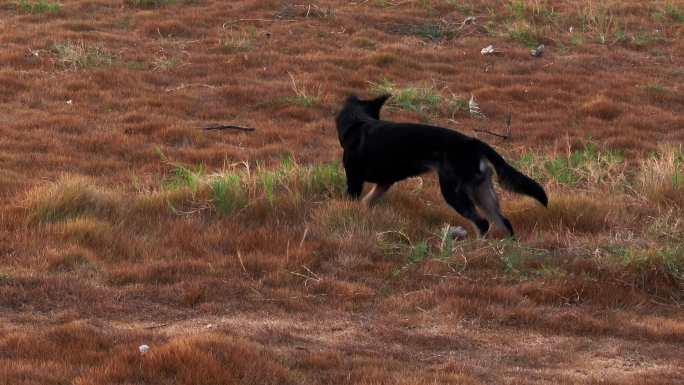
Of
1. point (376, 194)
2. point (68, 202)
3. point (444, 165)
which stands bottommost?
point (376, 194)

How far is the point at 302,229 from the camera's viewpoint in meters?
6.93

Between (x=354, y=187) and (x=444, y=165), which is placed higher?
(x=444, y=165)

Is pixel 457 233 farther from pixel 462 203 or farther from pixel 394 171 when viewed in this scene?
pixel 394 171

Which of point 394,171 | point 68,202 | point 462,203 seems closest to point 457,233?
point 462,203

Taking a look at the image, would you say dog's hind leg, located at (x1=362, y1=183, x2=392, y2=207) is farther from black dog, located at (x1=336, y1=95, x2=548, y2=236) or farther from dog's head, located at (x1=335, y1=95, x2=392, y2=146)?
dog's head, located at (x1=335, y1=95, x2=392, y2=146)

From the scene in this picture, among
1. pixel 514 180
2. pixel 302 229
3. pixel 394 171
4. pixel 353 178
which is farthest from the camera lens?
pixel 353 178

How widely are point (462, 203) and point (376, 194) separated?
2.81 feet

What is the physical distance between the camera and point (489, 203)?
6.89 m

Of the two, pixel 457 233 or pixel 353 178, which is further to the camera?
pixel 353 178

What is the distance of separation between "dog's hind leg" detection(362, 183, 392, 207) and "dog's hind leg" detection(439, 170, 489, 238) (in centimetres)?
66

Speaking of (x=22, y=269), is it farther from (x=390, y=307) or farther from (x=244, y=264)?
(x=390, y=307)

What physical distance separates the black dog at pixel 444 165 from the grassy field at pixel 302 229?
0.28m

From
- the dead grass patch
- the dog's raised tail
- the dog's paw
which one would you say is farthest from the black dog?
the dead grass patch

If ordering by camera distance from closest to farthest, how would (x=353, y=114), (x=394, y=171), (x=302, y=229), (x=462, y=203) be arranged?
(x=462, y=203) < (x=302, y=229) < (x=394, y=171) < (x=353, y=114)
